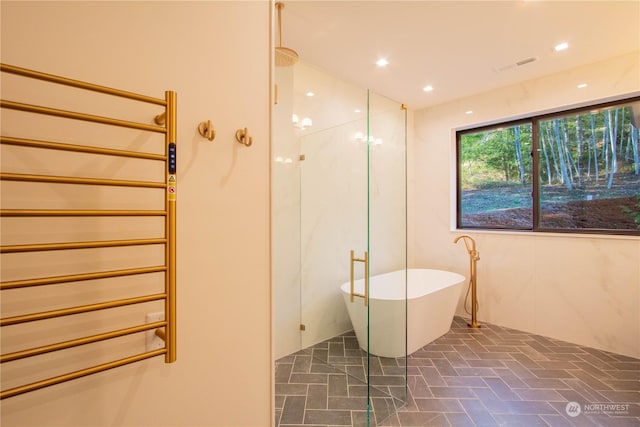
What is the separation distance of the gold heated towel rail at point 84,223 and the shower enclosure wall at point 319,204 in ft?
5.69

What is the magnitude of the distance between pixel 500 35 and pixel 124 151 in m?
2.96

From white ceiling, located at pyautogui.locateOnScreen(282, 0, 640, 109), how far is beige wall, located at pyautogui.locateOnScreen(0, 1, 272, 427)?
1.42 meters

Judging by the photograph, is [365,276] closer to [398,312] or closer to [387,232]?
[387,232]

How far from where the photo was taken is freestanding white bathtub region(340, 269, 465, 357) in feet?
7.98

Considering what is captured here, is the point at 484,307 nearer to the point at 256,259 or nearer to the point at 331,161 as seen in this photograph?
the point at 331,161

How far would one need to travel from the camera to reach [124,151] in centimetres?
77

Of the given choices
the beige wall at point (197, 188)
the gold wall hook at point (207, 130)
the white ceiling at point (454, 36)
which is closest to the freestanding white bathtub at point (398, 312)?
the beige wall at point (197, 188)

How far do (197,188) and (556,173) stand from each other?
3904 millimetres

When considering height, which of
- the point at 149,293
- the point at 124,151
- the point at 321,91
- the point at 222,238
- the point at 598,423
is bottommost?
the point at 598,423

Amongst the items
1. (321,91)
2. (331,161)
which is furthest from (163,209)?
(321,91)

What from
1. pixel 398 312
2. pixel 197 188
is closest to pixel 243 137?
pixel 197 188

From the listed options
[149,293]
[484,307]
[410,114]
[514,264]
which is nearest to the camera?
[149,293]

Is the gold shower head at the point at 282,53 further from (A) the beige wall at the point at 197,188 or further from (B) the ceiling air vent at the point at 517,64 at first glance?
(B) the ceiling air vent at the point at 517,64

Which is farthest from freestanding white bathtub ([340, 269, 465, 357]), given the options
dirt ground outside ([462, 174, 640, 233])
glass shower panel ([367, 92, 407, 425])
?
dirt ground outside ([462, 174, 640, 233])
